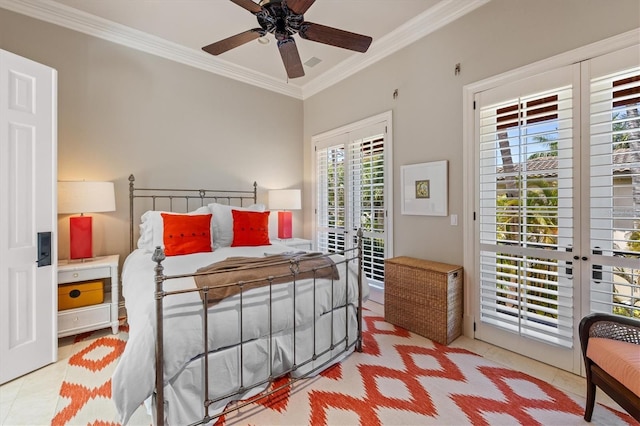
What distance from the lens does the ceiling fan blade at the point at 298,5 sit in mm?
1914

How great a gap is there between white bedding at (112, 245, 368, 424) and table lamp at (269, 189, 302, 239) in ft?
6.47

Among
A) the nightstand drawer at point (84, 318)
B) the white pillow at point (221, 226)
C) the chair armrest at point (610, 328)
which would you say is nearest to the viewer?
the chair armrest at point (610, 328)

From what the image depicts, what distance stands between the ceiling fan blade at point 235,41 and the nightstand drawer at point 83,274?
7.71 ft

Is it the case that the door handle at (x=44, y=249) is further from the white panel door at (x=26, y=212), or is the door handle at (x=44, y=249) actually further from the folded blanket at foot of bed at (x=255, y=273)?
the folded blanket at foot of bed at (x=255, y=273)

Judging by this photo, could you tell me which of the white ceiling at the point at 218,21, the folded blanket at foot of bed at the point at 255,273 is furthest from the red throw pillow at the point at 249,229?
the white ceiling at the point at 218,21

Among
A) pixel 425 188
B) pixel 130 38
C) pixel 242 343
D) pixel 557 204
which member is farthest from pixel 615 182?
pixel 130 38

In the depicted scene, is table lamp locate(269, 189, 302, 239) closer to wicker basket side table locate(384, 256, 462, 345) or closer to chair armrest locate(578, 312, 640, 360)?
wicker basket side table locate(384, 256, 462, 345)

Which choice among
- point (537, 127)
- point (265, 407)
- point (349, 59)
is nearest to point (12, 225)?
point (265, 407)

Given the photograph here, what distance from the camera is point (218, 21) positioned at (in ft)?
10.4

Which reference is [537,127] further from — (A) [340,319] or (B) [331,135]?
(B) [331,135]

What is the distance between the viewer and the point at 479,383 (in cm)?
214

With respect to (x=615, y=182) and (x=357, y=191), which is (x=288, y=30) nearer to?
(x=357, y=191)

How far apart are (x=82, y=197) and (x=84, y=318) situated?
46.4 inches

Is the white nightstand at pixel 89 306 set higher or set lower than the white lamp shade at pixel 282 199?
lower
